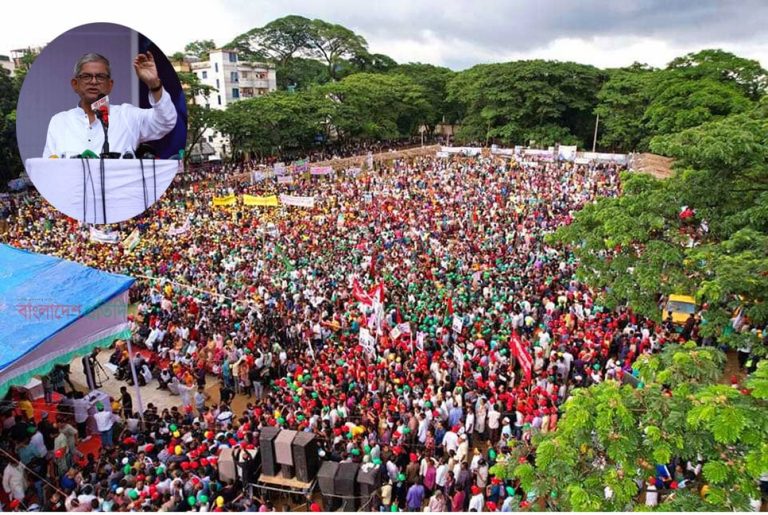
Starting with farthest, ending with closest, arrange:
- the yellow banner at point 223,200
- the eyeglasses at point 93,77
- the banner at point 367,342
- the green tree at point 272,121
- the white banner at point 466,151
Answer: the white banner at point 466,151
the green tree at point 272,121
the yellow banner at point 223,200
the banner at point 367,342
the eyeglasses at point 93,77

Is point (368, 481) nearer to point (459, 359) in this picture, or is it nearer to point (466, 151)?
point (459, 359)

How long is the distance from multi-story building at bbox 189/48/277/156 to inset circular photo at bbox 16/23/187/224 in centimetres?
4727

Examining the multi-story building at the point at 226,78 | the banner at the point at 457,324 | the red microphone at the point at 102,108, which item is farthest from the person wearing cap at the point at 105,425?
the multi-story building at the point at 226,78

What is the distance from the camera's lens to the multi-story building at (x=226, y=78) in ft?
170

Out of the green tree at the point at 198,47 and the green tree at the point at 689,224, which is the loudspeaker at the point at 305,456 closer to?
the green tree at the point at 689,224

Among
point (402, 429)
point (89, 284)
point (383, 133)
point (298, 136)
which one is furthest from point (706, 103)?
point (89, 284)

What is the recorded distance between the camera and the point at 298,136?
152ft

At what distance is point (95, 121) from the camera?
538 centimetres

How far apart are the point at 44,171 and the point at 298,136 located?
42.7 meters

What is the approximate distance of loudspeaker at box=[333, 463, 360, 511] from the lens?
802 centimetres

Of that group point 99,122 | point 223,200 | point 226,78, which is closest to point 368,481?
point 99,122

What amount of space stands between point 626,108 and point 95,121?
46124 millimetres

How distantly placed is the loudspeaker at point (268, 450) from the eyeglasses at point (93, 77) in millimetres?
5646

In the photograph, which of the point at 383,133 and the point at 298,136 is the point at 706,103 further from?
the point at 298,136
